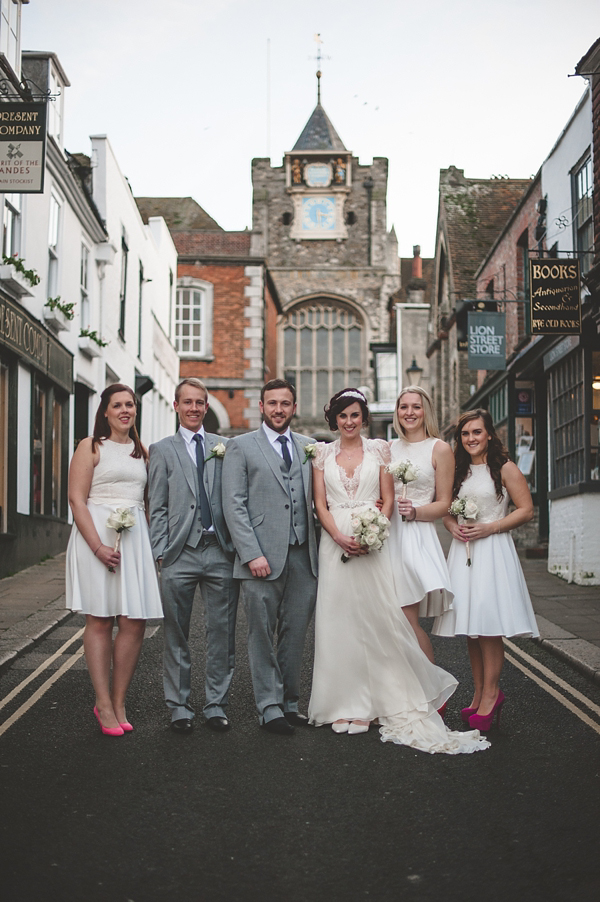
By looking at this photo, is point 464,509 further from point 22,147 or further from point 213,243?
point 213,243

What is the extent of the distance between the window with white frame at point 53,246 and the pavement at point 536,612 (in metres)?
4.57

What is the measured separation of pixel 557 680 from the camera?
7301mm

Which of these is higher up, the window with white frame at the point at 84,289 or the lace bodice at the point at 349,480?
the window with white frame at the point at 84,289

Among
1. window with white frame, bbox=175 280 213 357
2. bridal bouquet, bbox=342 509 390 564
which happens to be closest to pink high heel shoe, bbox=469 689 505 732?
bridal bouquet, bbox=342 509 390 564

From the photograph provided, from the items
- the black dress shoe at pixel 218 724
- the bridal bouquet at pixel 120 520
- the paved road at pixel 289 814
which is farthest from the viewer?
the black dress shoe at pixel 218 724

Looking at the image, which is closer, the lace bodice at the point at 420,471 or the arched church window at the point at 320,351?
the lace bodice at the point at 420,471

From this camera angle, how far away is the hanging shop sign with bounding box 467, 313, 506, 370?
18766 millimetres

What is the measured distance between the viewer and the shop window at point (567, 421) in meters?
14.0

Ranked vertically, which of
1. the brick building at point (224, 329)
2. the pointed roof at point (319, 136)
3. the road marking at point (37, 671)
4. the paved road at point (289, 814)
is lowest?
the paved road at point (289, 814)

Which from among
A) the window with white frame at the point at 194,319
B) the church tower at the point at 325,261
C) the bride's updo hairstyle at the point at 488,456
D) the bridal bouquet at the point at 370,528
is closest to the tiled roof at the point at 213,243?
the window with white frame at the point at 194,319

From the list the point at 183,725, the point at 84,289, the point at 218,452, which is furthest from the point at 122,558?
the point at 84,289

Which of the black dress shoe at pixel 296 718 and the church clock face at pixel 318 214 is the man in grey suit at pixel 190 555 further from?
the church clock face at pixel 318 214

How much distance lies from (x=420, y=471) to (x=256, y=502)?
Result: 3.45 feet

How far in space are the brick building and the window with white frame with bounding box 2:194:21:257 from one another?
2077cm
